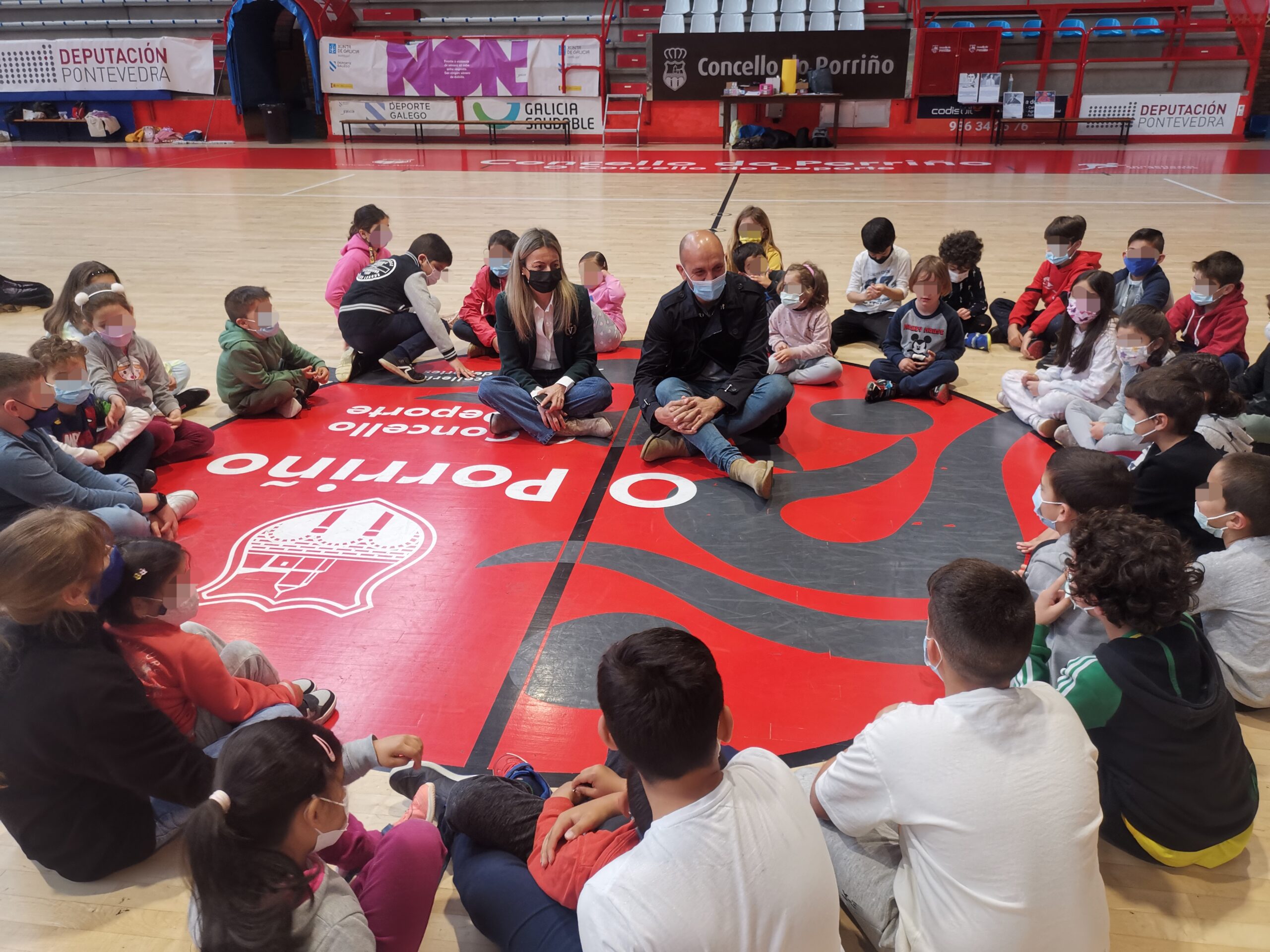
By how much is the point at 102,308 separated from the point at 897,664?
150 inches

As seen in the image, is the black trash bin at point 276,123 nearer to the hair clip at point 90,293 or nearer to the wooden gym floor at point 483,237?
the wooden gym floor at point 483,237

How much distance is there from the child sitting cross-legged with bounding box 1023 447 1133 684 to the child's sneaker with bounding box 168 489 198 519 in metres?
3.31

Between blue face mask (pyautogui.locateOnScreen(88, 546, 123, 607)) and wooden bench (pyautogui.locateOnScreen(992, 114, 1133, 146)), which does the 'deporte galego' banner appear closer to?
wooden bench (pyautogui.locateOnScreen(992, 114, 1133, 146))

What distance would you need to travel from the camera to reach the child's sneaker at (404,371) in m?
5.68

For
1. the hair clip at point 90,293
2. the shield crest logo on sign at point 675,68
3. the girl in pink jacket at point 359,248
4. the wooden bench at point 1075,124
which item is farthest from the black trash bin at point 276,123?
the hair clip at point 90,293

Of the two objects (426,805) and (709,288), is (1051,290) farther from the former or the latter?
(426,805)

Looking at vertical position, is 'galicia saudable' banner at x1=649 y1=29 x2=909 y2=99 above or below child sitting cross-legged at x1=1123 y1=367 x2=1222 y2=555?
above

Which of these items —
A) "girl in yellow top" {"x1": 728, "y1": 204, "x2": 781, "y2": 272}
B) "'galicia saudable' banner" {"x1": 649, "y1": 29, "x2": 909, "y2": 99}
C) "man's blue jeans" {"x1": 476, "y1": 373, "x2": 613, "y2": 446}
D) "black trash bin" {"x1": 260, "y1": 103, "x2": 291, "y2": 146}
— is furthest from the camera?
"black trash bin" {"x1": 260, "y1": 103, "x2": 291, "y2": 146}

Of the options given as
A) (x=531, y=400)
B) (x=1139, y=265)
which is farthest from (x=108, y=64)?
(x=1139, y=265)

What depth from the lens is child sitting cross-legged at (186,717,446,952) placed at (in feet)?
4.84

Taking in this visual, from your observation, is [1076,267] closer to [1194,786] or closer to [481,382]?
[481,382]

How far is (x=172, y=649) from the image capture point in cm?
222

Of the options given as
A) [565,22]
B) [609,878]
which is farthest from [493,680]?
[565,22]

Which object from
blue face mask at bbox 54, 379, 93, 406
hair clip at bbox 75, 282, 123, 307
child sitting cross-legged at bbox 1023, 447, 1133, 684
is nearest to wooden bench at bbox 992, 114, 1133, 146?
child sitting cross-legged at bbox 1023, 447, 1133, 684
